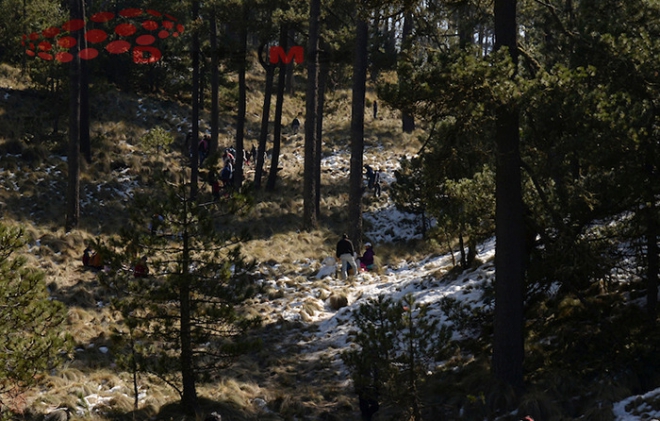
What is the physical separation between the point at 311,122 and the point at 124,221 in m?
6.88

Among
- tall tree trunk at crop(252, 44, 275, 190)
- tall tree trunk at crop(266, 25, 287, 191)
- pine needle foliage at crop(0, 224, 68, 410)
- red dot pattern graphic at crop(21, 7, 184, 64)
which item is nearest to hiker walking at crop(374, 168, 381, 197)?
tall tree trunk at crop(266, 25, 287, 191)

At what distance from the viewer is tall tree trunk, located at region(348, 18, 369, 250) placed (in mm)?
20609

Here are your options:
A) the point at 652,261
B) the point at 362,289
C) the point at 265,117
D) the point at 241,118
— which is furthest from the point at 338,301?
the point at 241,118

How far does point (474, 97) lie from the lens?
8.90m

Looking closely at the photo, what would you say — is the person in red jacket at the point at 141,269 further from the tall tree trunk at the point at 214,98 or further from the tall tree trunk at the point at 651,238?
the tall tree trunk at the point at 214,98

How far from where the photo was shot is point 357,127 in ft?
68.5

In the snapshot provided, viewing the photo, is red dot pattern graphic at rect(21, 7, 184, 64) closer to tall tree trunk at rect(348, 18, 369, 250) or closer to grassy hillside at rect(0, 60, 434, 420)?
grassy hillside at rect(0, 60, 434, 420)

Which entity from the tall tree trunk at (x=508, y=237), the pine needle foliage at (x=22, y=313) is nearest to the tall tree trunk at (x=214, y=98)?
the tall tree trunk at (x=508, y=237)

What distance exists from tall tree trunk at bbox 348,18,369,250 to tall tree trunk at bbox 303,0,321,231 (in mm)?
2486

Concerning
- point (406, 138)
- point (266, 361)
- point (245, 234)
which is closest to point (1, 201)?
point (266, 361)

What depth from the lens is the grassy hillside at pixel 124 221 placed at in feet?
38.4

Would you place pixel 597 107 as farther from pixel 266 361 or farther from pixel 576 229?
pixel 266 361

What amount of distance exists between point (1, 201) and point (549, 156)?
1724 cm

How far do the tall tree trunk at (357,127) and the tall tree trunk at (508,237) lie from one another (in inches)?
430
